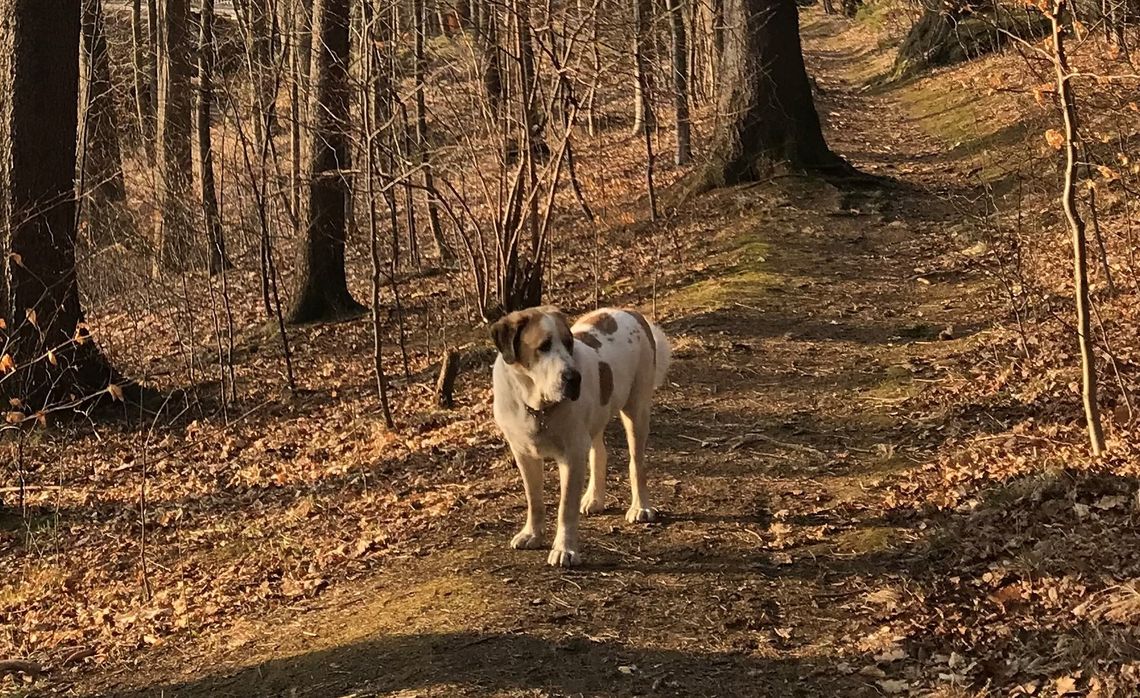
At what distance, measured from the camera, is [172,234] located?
15.6 meters

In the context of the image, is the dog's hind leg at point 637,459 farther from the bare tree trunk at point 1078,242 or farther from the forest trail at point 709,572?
the bare tree trunk at point 1078,242

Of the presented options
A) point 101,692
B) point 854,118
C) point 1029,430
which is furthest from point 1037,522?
point 854,118

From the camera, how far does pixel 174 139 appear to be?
18.8 m

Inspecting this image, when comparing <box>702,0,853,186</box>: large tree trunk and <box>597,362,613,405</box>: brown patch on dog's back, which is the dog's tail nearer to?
<box>597,362,613,405</box>: brown patch on dog's back

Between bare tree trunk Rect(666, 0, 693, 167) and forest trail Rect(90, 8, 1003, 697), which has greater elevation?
bare tree trunk Rect(666, 0, 693, 167)

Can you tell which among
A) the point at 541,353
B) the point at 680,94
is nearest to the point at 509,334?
the point at 541,353

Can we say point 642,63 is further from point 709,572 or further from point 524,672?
point 524,672

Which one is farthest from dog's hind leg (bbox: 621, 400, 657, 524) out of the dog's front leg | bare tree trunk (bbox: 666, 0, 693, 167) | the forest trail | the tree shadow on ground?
bare tree trunk (bbox: 666, 0, 693, 167)

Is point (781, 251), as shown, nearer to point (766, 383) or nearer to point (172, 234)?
point (766, 383)

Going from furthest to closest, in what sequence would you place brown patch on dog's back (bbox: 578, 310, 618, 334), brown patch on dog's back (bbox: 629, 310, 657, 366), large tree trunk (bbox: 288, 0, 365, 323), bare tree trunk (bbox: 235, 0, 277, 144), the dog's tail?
1. large tree trunk (bbox: 288, 0, 365, 323)
2. bare tree trunk (bbox: 235, 0, 277, 144)
3. the dog's tail
4. brown patch on dog's back (bbox: 629, 310, 657, 366)
5. brown patch on dog's back (bbox: 578, 310, 618, 334)

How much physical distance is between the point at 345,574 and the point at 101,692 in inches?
57.9

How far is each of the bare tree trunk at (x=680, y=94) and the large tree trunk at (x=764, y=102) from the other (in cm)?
100

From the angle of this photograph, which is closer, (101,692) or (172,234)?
(101,692)

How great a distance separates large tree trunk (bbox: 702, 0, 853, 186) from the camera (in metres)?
15.0
